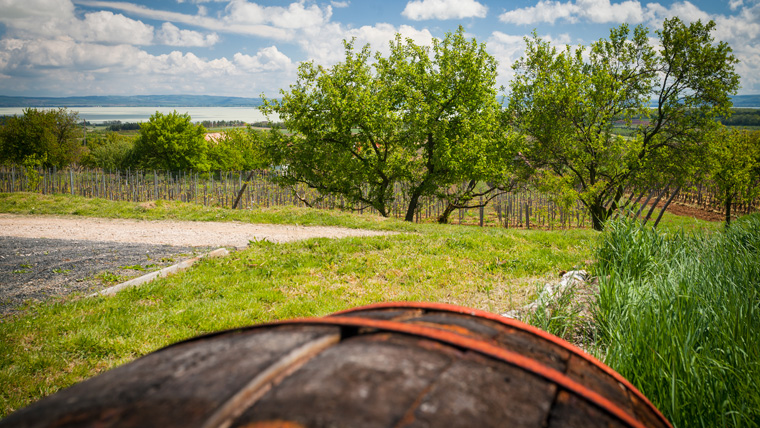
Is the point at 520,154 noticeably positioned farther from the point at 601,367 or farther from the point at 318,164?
the point at 601,367

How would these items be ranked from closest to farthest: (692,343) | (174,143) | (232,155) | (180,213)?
(692,343), (180,213), (232,155), (174,143)

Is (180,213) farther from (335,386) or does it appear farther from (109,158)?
(109,158)

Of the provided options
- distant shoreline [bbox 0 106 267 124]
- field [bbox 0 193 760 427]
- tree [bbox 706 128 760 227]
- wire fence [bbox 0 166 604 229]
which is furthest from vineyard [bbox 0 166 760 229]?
field [bbox 0 193 760 427]

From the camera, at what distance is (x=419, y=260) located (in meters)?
8.53

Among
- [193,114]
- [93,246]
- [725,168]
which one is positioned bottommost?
[93,246]

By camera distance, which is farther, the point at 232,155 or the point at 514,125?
the point at 232,155

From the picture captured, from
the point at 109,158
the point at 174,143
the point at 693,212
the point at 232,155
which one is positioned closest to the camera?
the point at 693,212

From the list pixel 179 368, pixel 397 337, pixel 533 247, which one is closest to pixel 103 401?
pixel 179 368

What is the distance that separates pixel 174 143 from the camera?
4500 cm

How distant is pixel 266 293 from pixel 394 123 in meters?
13.7

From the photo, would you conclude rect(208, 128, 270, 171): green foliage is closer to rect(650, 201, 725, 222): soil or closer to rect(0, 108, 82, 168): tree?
rect(0, 108, 82, 168): tree

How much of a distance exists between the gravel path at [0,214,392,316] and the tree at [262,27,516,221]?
6.52 m

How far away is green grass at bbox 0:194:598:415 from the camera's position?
4.48 meters

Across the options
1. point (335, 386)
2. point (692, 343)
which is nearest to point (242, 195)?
point (692, 343)
